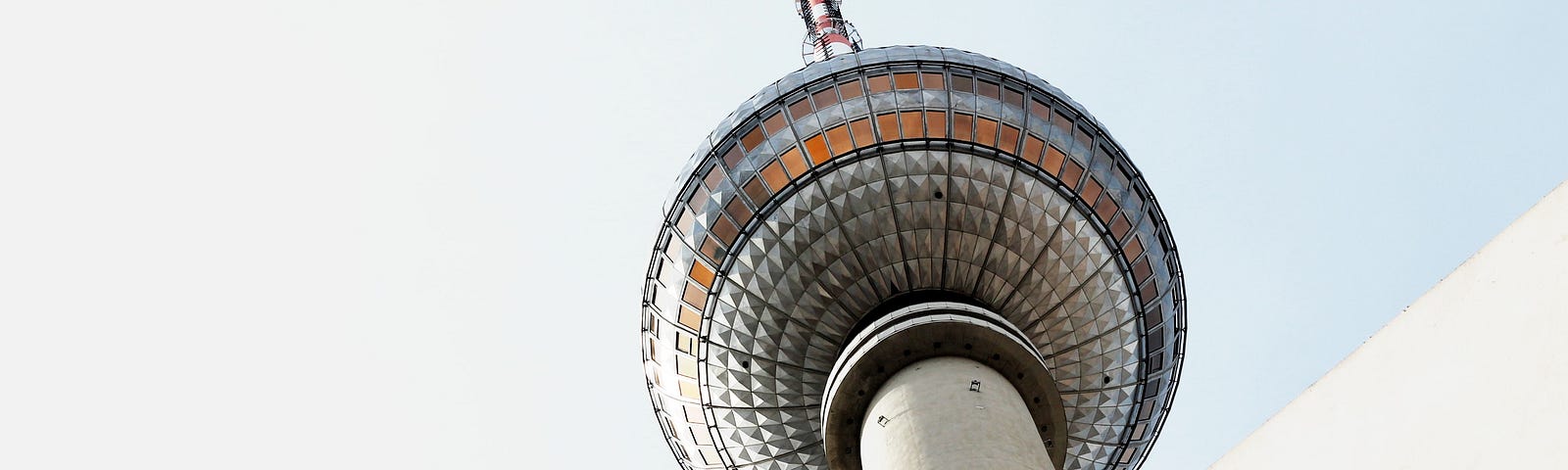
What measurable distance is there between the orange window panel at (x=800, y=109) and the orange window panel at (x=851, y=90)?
28.3 inches

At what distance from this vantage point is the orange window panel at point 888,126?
21.4 meters

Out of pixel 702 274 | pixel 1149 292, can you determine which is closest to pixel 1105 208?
pixel 1149 292

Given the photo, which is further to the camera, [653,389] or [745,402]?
[653,389]

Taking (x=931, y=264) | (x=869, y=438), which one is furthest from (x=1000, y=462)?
(x=931, y=264)

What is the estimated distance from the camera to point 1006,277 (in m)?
21.6

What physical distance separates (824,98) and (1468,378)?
49.5 feet

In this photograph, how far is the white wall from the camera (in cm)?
782

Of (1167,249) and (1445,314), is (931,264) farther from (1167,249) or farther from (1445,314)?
(1445,314)

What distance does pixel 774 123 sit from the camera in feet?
73.7

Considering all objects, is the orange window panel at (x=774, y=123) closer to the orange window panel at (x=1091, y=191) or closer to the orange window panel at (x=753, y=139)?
the orange window panel at (x=753, y=139)

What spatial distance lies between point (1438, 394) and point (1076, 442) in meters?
16.9

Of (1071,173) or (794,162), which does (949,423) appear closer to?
(794,162)

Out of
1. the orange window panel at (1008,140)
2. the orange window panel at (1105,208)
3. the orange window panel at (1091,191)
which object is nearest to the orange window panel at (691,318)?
the orange window panel at (1008,140)

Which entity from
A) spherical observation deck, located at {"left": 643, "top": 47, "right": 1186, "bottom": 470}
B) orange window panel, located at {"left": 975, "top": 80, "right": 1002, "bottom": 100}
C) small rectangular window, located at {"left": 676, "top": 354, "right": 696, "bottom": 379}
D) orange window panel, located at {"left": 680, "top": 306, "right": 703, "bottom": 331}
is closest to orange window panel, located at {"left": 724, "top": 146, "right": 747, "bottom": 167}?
spherical observation deck, located at {"left": 643, "top": 47, "right": 1186, "bottom": 470}
